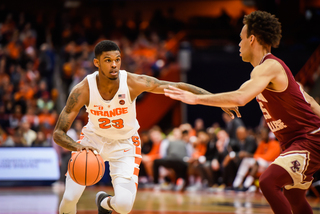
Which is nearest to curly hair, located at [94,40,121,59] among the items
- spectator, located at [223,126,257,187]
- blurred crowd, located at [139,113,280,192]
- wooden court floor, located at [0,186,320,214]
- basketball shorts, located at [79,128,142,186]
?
basketball shorts, located at [79,128,142,186]

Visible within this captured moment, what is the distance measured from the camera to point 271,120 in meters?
4.14

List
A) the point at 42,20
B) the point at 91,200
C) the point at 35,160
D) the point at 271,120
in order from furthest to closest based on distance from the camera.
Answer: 1. the point at 42,20
2. the point at 35,160
3. the point at 91,200
4. the point at 271,120

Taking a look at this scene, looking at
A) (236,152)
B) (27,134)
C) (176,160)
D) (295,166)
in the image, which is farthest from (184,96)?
(27,134)

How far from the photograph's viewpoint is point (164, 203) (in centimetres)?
887

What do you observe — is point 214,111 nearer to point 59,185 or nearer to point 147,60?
point 147,60

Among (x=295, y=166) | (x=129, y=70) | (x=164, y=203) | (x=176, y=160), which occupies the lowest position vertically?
(x=164, y=203)

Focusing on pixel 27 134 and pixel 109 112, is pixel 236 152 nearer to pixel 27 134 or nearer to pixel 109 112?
pixel 27 134

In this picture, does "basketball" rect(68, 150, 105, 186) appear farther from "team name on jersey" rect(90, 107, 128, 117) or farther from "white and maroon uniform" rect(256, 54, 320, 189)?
"white and maroon uniform" rect(256, 54, 320, 189)

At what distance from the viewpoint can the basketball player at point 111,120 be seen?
16.3 feet

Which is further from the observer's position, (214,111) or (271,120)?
(214,111)

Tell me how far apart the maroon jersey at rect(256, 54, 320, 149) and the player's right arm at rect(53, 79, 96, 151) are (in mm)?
1982

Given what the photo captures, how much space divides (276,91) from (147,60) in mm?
14094

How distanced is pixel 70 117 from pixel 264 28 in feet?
7.47

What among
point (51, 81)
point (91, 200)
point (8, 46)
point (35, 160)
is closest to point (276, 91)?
point (91, 200)
